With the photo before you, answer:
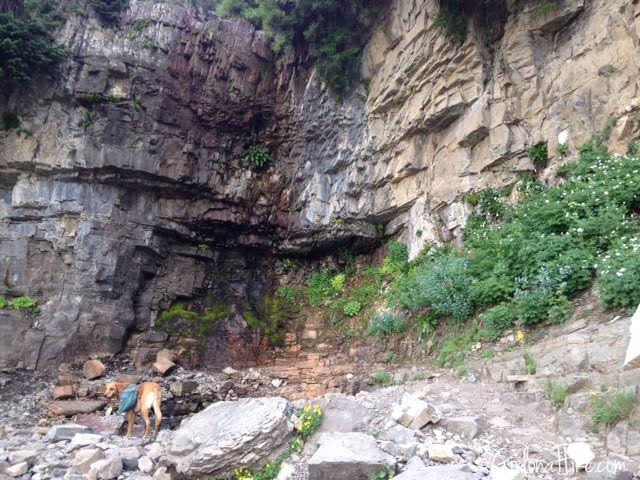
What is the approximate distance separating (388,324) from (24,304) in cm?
915

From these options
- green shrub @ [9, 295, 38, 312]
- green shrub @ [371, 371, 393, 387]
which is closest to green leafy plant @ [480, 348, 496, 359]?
green shrub @ [371, 371, 393, 387]

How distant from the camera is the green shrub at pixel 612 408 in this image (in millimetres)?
4051

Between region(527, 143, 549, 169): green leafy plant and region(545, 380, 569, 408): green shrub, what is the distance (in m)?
5.72

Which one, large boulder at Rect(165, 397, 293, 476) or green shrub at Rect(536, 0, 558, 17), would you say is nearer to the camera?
large boulder at Rect(165, 397, 293, 476)

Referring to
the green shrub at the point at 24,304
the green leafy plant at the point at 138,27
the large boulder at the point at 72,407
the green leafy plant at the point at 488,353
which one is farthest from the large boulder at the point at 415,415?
the green leafy plant at the point at 138,27

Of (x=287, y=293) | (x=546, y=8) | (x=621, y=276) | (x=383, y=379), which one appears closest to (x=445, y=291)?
(x=383, y=379)

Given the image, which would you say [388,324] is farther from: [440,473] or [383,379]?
[440,473]

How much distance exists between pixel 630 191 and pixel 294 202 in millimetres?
9597

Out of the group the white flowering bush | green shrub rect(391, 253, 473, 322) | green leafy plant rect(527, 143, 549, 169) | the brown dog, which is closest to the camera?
the white flowering bush

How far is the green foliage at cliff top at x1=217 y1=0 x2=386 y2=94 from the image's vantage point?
12.6 m

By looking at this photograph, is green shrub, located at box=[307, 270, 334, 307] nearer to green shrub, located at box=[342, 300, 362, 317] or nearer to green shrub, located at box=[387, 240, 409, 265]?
green shrub, located at box=[342, 300, 362, 317]

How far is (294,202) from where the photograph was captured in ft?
48.1

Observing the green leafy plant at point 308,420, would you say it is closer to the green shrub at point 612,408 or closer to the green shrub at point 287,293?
the green shrub at point 612,408

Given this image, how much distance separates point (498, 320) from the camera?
701 cm
